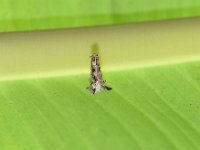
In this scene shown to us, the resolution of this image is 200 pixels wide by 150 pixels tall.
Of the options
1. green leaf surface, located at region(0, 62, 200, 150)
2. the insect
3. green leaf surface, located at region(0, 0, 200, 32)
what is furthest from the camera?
green leaf surface, located at region(0, 0, 200, 32)

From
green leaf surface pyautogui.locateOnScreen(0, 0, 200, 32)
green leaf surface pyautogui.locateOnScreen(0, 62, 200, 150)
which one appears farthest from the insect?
green leaf surface pyautogui.locateOnScreen(0, 0, 200, 32)

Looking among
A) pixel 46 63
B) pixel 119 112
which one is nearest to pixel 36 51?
pixel 46 63

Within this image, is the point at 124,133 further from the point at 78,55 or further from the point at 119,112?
the point at 78,55

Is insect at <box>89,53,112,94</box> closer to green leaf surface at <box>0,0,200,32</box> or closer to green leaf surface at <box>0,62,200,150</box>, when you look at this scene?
green leaf surface at <box>0,62,200,150</box>

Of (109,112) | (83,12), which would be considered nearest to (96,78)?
(109,112)

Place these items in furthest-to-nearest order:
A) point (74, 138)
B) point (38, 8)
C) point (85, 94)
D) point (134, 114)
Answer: point (38, 8) < point (85, 94) < point (134, 114) < point (74, 138)

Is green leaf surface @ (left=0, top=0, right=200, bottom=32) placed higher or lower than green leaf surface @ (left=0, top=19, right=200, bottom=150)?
higher
